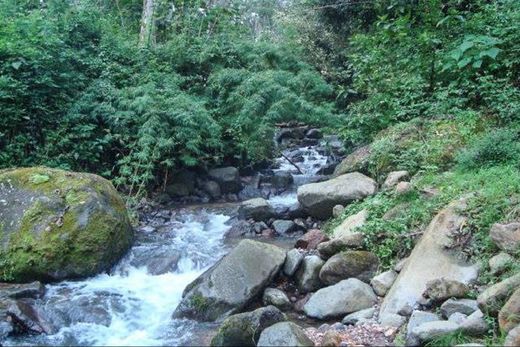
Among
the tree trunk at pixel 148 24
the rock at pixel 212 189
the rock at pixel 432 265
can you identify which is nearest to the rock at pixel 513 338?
the rock at pixel 432 265

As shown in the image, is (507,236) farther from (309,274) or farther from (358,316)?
(309,274)

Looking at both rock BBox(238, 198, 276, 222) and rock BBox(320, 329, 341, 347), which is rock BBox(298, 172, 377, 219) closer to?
rock BBox(238, 198, 276, 222)

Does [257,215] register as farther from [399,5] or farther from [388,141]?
[399,5]

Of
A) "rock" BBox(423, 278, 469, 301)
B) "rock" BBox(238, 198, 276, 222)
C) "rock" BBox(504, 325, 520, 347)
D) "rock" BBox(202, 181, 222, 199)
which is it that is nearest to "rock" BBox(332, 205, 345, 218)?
"rock" BBox(238, 198, 276, 222)

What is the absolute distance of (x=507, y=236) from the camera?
16.2 feet

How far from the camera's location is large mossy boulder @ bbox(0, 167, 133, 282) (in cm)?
676

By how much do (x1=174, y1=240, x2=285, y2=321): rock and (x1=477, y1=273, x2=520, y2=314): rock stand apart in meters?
2.67

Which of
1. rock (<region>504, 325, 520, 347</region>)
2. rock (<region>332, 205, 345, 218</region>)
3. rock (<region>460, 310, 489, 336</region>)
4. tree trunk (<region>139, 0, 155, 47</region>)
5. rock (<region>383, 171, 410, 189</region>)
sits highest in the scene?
tree trunk (<region>139, 0, 155, 47</region>)

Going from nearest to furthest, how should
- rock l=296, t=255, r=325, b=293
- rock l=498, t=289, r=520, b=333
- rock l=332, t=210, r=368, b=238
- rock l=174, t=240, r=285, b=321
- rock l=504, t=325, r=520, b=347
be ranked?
rock l=504, t=325, r=520, b=347 < rock l=498, t=289, r=520, b=333 < rock l=174, t=240, r=285, b=321 < rock l=296, t=255, r=325, b=293 < rock l=332, t=210, r=368, b=238

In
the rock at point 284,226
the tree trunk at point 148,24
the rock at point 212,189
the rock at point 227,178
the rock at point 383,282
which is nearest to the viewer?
the rock at point 383,282

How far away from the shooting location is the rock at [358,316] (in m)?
5.31

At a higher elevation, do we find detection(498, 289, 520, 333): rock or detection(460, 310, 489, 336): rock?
detection(498, 289, 520, 333): rock

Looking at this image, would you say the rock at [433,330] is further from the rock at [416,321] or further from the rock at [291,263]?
the rock at [291,263]

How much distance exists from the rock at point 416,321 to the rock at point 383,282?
2.79 ft
